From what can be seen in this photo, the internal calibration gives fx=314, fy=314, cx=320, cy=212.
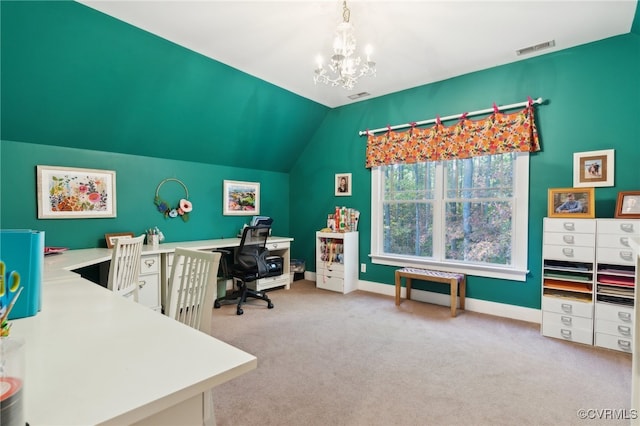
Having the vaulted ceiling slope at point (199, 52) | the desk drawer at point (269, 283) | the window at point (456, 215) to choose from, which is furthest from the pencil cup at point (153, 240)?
the window at point (456, 215)

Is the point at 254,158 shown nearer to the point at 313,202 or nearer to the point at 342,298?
the point at 313,202

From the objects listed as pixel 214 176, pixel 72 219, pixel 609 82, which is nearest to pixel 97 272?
pixel 72 219

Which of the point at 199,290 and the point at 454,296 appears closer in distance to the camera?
the point at 199,290

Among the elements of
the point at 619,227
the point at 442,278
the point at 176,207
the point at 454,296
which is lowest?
the point at 454,296

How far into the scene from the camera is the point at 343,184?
187 inches

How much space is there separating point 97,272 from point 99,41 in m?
2.33

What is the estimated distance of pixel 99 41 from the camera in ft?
8.56

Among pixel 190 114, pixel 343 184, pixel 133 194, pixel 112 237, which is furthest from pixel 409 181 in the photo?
pixel 112 237

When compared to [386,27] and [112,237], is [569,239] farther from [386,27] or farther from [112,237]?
[112,237]

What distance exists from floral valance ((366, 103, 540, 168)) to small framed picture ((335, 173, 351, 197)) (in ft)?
1.43

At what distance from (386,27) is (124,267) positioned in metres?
2.79

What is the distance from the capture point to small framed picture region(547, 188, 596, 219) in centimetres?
276

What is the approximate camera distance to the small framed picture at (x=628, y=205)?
2.60m

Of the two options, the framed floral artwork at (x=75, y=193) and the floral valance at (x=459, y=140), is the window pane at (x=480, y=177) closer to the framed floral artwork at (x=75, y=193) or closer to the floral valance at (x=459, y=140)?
the floral valance at (x=459, y=140)
